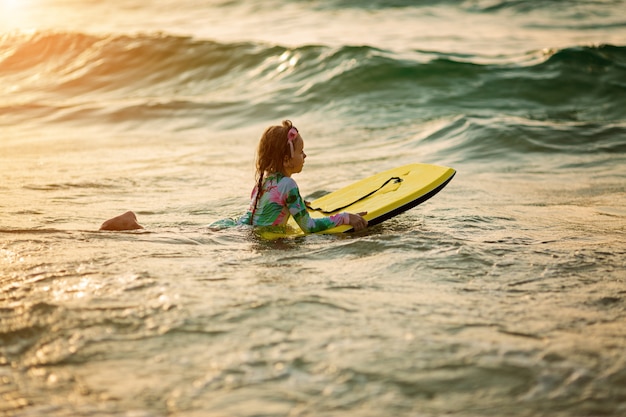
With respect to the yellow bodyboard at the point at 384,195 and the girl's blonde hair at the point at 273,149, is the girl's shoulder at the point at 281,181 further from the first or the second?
the yellow bodyboard at the point at 384,195

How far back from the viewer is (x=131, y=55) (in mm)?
19312

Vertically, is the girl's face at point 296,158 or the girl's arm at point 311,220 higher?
the girl's face at point 296,158

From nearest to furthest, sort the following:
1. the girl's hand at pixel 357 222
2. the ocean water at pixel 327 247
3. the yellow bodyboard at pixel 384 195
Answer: the ocean water at pixel 327 247, the girl's hand at pixel 357 222, the yellow bodyboard at pixel 384 195

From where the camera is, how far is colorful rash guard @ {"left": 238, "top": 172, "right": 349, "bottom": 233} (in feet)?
18.4

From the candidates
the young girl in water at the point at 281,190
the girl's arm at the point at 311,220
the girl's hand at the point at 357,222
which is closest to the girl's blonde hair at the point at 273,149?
the young girl in water at the point at 281,190

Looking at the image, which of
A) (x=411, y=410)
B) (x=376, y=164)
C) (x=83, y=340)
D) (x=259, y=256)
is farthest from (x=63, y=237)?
(x=376, y=164)

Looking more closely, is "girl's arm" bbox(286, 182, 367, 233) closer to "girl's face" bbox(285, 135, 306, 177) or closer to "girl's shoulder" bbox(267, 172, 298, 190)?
"girl's shoulder" bbox(267, 172, 298, 190)

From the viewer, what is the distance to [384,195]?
6.23m

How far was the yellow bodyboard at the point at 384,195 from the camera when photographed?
5816mm

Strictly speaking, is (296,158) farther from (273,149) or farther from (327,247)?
(327,247)

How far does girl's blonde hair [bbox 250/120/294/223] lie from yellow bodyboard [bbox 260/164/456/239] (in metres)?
0.47

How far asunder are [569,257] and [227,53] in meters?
14.2

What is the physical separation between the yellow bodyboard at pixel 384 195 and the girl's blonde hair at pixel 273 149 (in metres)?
0.47

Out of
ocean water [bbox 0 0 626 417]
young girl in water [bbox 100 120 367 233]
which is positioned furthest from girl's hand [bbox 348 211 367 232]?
ocean water [bbox 0 0 626 417]
